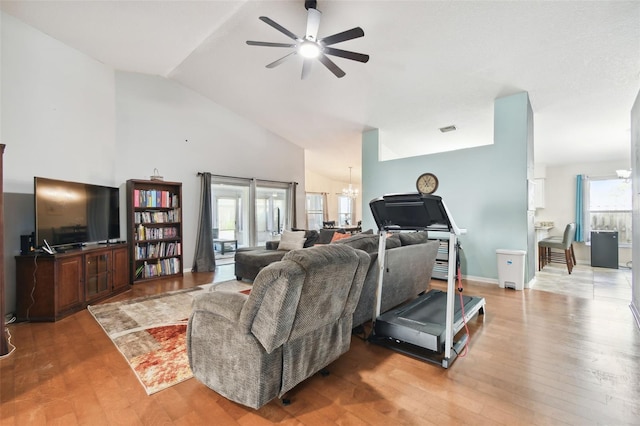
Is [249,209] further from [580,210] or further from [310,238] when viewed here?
[580,210]

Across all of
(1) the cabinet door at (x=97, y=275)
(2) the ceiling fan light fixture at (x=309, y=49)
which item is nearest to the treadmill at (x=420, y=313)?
(2) the ceiling fan light fixture at (x=309, y=49)

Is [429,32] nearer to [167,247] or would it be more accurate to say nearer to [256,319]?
[256,319]

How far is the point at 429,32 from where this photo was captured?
3.40 metres

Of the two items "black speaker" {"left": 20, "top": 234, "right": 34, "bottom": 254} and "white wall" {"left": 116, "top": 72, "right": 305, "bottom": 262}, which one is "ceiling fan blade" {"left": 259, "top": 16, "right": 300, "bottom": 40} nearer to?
"black speaker" {"left": 20, "top": 234, "right": 34, "bottom": 254}

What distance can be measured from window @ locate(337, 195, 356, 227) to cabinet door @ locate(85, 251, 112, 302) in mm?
8579

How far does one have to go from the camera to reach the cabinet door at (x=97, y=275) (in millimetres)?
3570

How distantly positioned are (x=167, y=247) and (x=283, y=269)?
182 inches

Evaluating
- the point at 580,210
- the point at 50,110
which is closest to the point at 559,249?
the point at 580,210

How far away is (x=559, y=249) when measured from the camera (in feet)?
20.7

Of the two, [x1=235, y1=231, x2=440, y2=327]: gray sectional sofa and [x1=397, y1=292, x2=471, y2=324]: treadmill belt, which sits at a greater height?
[x1=235, y1=231, x2=440, y2=327]: gray sectional sofa

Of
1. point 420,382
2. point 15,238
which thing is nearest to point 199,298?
point 420,382

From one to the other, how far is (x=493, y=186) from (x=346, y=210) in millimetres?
7438

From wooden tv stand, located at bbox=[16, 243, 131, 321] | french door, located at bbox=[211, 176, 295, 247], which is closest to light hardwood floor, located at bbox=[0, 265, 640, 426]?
wooden tv stand, located at bbox=[16, 243, 131, 321]

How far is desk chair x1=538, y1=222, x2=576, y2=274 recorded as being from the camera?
5484 millimetres
